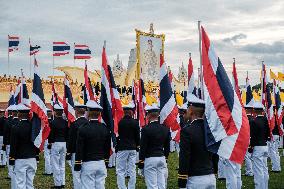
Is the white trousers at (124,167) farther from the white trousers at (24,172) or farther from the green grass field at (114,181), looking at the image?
the white trousers at (24,172)

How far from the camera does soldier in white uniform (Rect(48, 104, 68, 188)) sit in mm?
12586

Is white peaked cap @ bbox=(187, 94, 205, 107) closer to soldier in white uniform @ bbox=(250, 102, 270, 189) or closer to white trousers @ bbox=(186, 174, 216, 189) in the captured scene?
white trousers @ bbox=(186, 174, 216, 189)

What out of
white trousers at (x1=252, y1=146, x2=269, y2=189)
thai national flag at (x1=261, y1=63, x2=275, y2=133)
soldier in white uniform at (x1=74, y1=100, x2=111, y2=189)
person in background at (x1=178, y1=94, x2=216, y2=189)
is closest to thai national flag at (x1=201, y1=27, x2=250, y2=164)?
person in background at (x1=178, y1=94, x2=216, y2=189)

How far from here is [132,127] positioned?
11.5 meters

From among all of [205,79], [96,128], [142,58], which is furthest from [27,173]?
[142,58]

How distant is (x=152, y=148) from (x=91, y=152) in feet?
5.19

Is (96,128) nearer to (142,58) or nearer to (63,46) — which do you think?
(63,46)

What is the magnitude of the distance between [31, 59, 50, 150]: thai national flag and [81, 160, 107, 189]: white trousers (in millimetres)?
1608

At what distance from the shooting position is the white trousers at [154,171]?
9141 mm

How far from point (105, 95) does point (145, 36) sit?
46307 millimetres

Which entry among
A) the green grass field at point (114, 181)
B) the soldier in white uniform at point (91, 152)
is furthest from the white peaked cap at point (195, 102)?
the green grass field at point (114, 181)

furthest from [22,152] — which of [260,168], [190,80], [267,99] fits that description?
[267,99]

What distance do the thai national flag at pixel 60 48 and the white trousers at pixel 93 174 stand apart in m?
27.3

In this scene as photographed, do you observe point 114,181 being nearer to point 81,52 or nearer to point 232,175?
point 232,175
